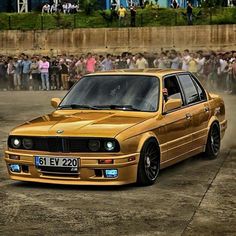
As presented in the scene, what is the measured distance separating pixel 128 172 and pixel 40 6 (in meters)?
34.3

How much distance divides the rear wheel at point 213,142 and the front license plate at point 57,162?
9.78 ft

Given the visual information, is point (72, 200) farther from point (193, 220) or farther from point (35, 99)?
point (35, 99)

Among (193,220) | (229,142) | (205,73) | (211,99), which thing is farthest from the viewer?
(205,73)

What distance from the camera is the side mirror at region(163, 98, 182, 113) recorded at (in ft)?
30.6

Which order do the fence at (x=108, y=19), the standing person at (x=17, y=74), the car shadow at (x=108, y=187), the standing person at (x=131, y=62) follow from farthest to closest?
the fence at (x=108, y=19) < the standing person at (x=17, y=74) < the standing person at (x=131, y=62) < the car shadow at (x=108, y=187)

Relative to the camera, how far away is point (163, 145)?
357 inches

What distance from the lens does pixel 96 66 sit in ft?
94.2

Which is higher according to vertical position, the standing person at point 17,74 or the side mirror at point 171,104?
the side mirror at point 171,104

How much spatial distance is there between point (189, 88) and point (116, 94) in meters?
1.39

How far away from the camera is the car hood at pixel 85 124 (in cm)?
833

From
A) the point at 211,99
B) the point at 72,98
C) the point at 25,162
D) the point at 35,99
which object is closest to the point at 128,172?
the point at 25,162

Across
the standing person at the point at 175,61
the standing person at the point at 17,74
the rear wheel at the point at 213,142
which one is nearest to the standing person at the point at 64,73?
the standing person at the point at 17,74

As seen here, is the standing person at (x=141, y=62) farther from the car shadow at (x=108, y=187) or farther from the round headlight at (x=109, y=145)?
the round headlight at (x=109, y=145)

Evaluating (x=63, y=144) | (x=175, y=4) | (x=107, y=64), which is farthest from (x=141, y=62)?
(x=63, y=144)
